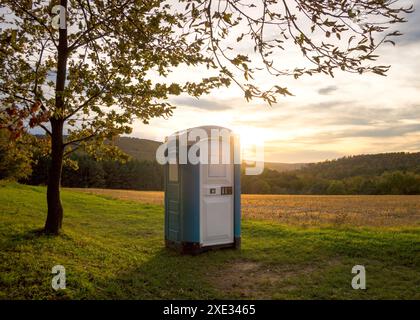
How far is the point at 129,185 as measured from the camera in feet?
257

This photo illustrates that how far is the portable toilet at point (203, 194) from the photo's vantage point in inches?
342

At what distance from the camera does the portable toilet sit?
868cm

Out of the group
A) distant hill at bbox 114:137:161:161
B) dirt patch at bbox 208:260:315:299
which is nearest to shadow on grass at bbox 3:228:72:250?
dirt patch at bbox 208:260:315:299

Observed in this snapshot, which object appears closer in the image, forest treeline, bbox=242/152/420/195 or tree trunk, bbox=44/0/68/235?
tree trunk, bbox=44/0/68/235

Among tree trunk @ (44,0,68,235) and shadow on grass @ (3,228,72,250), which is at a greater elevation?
tree trunk @ (44,0,68,235)

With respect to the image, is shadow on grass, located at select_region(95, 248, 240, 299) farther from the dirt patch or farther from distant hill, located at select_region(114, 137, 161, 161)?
distant hill, located at select_region(114, 137, 161, 161)

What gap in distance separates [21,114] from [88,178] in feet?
233

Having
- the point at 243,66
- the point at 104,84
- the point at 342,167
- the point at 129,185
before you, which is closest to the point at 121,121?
the point at 104,84

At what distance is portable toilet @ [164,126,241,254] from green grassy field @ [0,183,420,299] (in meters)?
0.39

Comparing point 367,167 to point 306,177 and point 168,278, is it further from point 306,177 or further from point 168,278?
point 168,278

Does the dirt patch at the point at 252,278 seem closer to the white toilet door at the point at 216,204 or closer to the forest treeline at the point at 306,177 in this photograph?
the white toilet door at the point at 216,204

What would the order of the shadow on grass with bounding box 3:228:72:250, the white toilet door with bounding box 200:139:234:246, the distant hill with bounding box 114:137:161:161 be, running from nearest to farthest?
the shadow on grass with bounding box 3:228:72:250 < the white toilet door with bounding box 200:139:234:246 < the distant hill with bounding box 114:137:161:161

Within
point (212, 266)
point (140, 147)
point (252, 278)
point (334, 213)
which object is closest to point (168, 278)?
point (212, 266)
